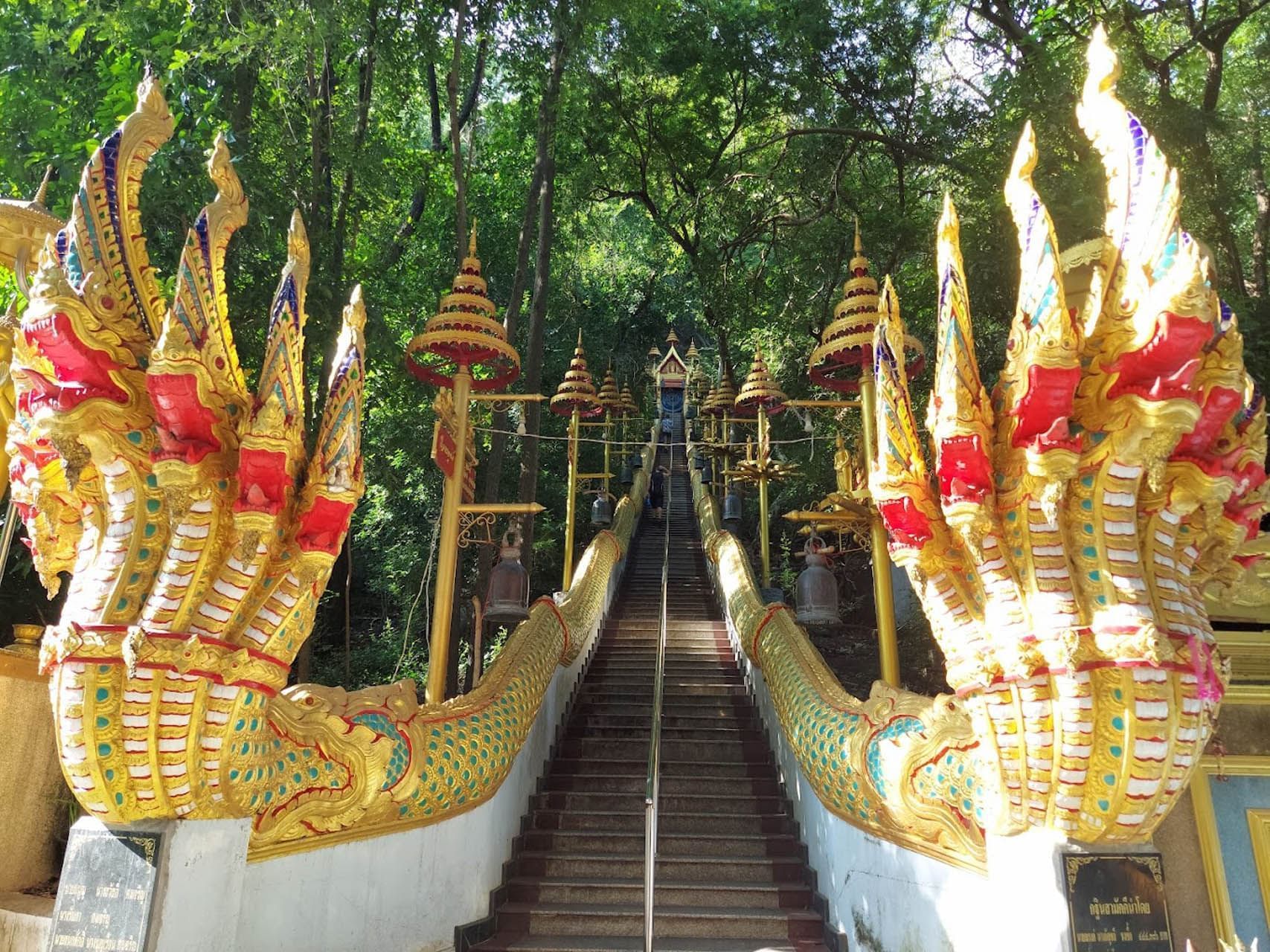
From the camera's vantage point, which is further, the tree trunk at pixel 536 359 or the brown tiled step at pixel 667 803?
the tree trunk at pixel 536 359

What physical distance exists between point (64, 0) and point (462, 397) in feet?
15.7

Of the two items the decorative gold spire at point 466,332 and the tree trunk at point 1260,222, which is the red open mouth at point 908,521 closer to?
the decorative gold spire at point 466,332

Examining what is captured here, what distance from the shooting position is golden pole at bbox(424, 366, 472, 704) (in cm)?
532

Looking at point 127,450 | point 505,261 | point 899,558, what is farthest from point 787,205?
point 127,450

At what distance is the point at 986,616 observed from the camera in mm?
3650

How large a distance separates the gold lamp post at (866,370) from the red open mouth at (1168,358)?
2165 millimetres

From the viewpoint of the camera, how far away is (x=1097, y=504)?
3.47 meters

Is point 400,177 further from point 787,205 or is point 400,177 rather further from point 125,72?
point 787,205

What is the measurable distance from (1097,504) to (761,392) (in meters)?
7.06

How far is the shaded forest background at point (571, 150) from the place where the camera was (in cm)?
709

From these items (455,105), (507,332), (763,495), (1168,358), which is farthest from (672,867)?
A: (455,105)

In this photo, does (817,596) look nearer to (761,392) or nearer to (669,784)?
(669,784)

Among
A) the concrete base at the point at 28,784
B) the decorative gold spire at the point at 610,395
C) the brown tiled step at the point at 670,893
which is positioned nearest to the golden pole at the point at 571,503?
the decorative gold spire at the point at 610,395

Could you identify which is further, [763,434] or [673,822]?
[763,434]
